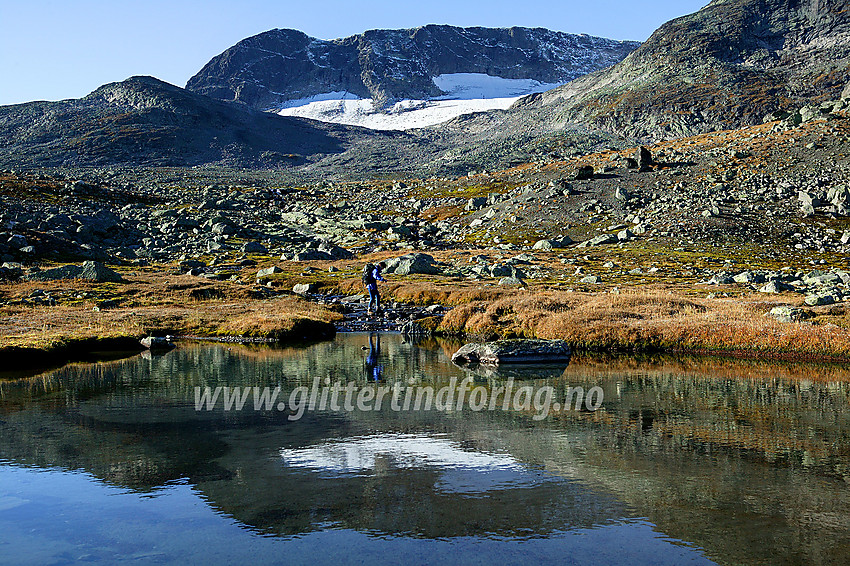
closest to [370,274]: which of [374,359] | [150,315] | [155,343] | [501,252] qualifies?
[150,315]

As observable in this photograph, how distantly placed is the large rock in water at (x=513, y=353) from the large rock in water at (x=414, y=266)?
42439 mm

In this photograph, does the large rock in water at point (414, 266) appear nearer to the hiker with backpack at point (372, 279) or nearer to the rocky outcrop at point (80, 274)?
the hiker with backpack at point (372, 279)

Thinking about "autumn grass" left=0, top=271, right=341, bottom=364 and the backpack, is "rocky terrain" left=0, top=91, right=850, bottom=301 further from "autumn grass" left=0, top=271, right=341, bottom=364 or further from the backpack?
the backpack

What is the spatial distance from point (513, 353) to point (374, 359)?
6.89 m

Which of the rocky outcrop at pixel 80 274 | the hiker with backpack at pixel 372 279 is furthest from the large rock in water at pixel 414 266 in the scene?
the rocky outcrop at pixel 80 274

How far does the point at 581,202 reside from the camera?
4336 inches

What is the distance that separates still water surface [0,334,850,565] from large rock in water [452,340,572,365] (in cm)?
665

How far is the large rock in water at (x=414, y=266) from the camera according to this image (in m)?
73.7

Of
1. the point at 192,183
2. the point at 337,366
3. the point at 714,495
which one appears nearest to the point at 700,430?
the point at 714,495

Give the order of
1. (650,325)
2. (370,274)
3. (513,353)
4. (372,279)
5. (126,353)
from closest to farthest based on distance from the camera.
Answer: (513,353) < (126,353) < (650,325) < (370,274) < (372,279)

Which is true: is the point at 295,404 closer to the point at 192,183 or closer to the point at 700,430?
the point at 700,430

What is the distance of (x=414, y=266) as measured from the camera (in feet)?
243

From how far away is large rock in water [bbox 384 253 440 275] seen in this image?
73688 mm

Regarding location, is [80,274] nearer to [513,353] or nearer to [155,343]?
[155,343]
